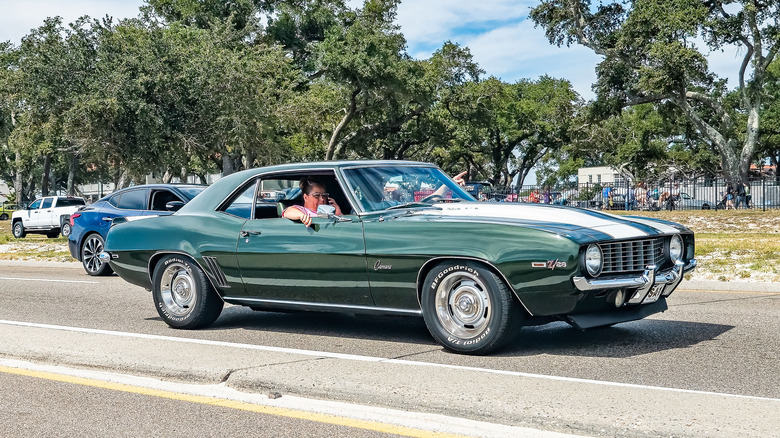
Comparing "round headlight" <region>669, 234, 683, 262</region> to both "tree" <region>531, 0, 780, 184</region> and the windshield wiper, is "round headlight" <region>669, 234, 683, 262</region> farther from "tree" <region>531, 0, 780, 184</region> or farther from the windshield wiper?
"tree" <region>531, 0, 780, 184</region>

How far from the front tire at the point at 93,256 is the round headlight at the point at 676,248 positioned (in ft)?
38.4

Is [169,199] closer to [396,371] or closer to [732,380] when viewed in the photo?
[396,371]

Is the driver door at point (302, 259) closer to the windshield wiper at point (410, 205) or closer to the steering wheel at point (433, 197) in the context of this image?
the windshield wiper at point (410, 205)

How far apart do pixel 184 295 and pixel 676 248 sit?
4.54m

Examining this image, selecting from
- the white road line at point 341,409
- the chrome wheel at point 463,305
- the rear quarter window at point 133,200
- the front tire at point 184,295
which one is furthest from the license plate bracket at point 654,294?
the rear quarter window at point 133,200

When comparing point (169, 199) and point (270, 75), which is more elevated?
point (270, 75)

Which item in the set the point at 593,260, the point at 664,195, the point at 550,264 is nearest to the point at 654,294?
the point at 593,260

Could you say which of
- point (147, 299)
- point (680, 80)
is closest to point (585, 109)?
point (680, 80)

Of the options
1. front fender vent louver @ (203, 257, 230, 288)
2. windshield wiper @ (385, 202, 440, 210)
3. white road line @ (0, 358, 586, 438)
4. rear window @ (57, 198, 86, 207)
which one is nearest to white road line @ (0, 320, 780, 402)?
front fender vent louver @ (203, 257, 230, 288)

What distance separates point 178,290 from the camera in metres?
8.52

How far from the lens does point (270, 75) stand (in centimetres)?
4266

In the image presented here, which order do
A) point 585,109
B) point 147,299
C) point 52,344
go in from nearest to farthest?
1. point 52,344
2. point 147,299
3. point 585,109

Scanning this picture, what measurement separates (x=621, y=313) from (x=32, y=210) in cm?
3214

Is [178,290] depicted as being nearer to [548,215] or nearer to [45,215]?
[548,215]
